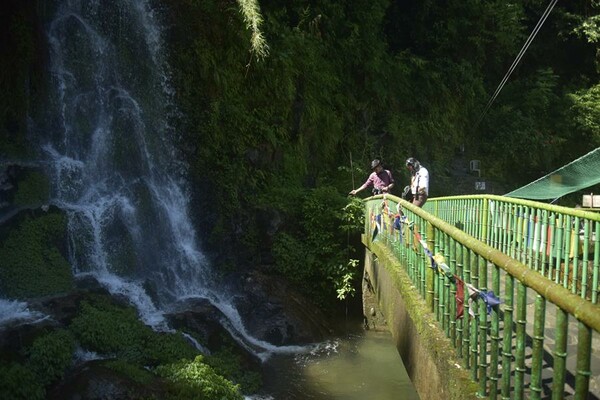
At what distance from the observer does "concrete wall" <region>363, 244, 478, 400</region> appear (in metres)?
3.41

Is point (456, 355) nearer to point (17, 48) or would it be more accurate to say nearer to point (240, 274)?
point (240, 274)

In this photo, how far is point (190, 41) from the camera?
12648mm

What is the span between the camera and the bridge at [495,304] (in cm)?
225

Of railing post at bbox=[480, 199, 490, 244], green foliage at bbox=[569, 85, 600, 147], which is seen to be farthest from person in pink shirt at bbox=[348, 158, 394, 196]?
green foliage at bbox=[569, 85, 600, 147]

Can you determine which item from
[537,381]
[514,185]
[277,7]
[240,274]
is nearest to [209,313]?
[240,274]

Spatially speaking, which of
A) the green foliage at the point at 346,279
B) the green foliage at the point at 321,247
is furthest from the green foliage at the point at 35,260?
the green foliage at the point at 346,279

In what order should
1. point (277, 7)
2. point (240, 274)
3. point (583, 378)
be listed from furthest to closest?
point (277, 7) → point (240, 274) → point (583, 378)

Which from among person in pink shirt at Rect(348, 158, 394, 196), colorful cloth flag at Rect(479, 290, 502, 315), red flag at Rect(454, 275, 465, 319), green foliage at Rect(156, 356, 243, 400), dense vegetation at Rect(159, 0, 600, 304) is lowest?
green foliage at Rect(156, 356, 243, 400)

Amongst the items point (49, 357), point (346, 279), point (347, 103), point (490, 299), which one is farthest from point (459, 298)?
point (347, 103)

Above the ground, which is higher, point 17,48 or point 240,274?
point 17,48

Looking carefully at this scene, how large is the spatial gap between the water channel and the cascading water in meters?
0.74

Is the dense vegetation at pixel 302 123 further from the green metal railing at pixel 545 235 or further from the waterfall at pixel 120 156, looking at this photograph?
the green metal railing at pixel 545 235

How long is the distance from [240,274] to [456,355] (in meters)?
8.37

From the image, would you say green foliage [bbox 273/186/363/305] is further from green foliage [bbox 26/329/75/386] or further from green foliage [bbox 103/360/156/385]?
green foliage [bbox 26/329/75/386]
